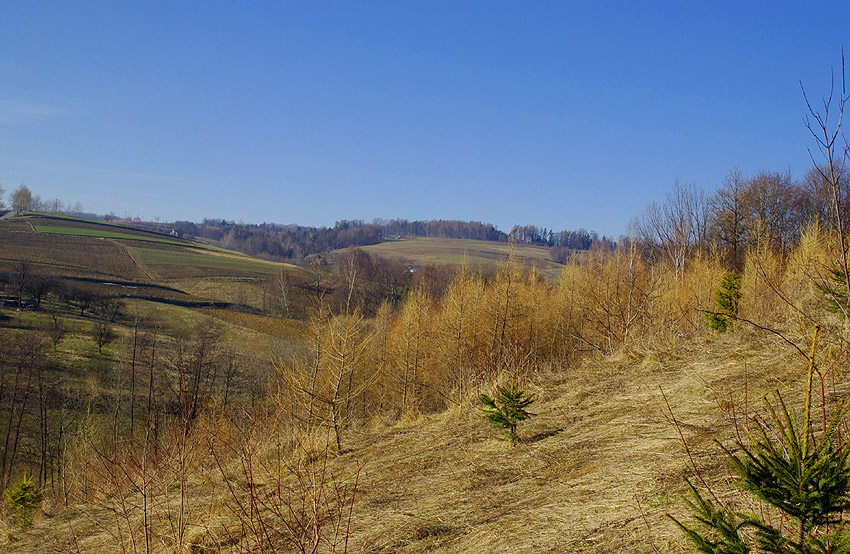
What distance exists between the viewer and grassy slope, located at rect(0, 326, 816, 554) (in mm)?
4281

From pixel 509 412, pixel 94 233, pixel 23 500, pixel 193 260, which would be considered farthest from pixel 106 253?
pixel 509 412

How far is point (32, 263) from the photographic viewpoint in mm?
53031

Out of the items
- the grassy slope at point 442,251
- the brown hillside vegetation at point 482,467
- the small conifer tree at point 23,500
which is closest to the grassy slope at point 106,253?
the grassy slope at point 442,251

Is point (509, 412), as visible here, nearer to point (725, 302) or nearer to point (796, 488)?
point (796, 488)

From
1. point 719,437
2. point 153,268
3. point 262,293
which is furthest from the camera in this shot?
point 153,268

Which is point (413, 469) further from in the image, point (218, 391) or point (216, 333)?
point (216, 333)

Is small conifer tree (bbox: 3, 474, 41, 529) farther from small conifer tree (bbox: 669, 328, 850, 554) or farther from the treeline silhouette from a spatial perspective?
the treeline silhouette

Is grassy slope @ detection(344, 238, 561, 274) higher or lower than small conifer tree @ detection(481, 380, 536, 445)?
higher

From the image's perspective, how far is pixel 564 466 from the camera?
5699mm

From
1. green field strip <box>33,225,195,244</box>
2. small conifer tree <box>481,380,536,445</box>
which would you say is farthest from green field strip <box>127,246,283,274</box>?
small conifer tree <box>481,380,536,445</box>

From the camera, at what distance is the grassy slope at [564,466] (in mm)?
4281

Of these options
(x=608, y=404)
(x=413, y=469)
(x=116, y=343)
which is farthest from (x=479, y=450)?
(x=116, y=343)

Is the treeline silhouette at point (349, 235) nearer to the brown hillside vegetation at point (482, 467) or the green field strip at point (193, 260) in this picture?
the green field strip at point (193, 260)

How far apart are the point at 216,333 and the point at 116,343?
695 centimetres
